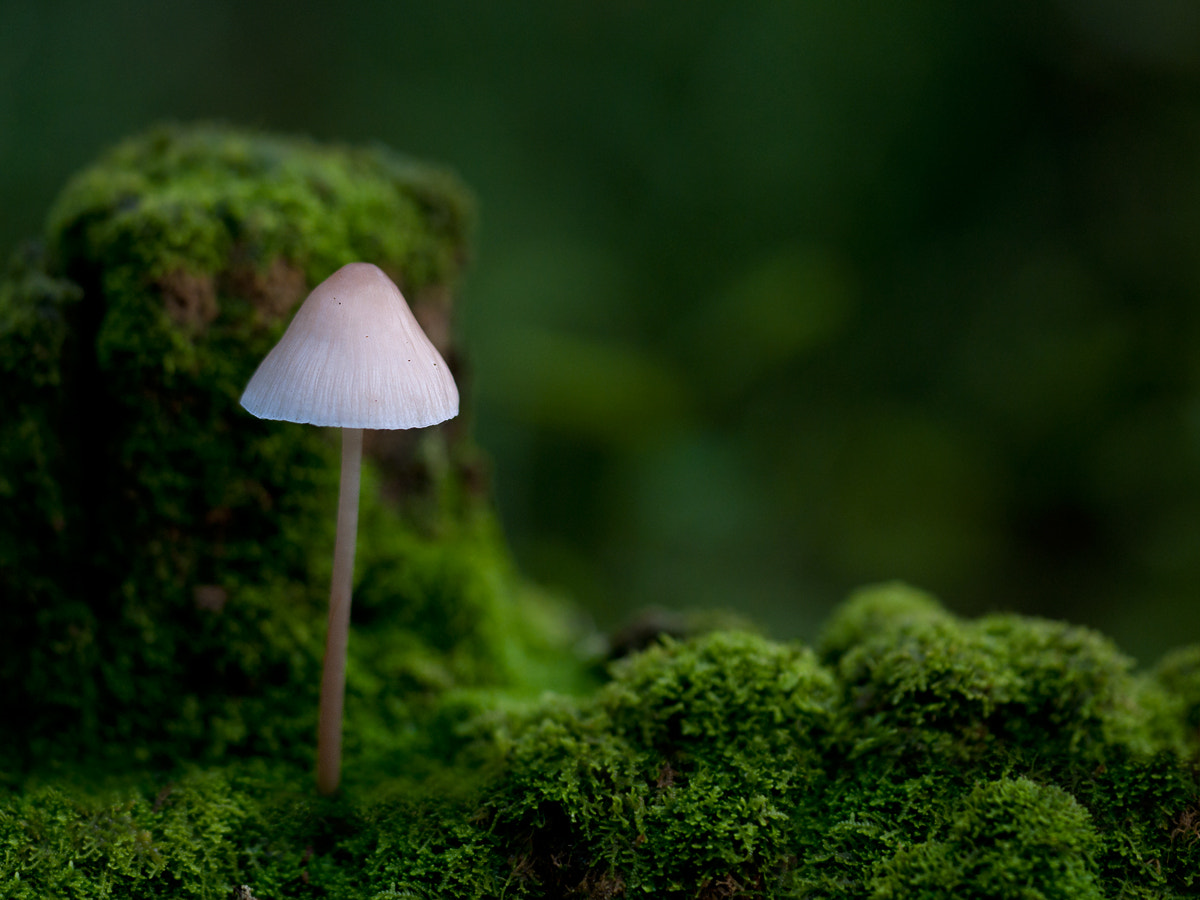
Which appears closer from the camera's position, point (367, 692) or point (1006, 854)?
point (1006, 854)

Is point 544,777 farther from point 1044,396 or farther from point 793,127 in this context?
point 793,127

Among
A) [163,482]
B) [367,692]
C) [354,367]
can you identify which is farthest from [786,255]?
[354,367]

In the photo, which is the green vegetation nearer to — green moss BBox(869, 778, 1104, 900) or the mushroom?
green moss BBox(869, 778, 1104, 900)

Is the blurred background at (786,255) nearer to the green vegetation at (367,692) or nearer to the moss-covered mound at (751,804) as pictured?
the green vegetation at (367,692)

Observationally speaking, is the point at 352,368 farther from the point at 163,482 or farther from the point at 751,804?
the point at 751,804

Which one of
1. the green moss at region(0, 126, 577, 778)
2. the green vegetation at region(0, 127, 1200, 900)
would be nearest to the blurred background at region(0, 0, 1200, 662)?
the green vegetation at region(0, 127, 1200, 900)

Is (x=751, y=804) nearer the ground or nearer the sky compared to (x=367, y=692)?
nearer the ground

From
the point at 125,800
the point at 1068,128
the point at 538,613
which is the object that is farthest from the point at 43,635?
the point at 1068,128
